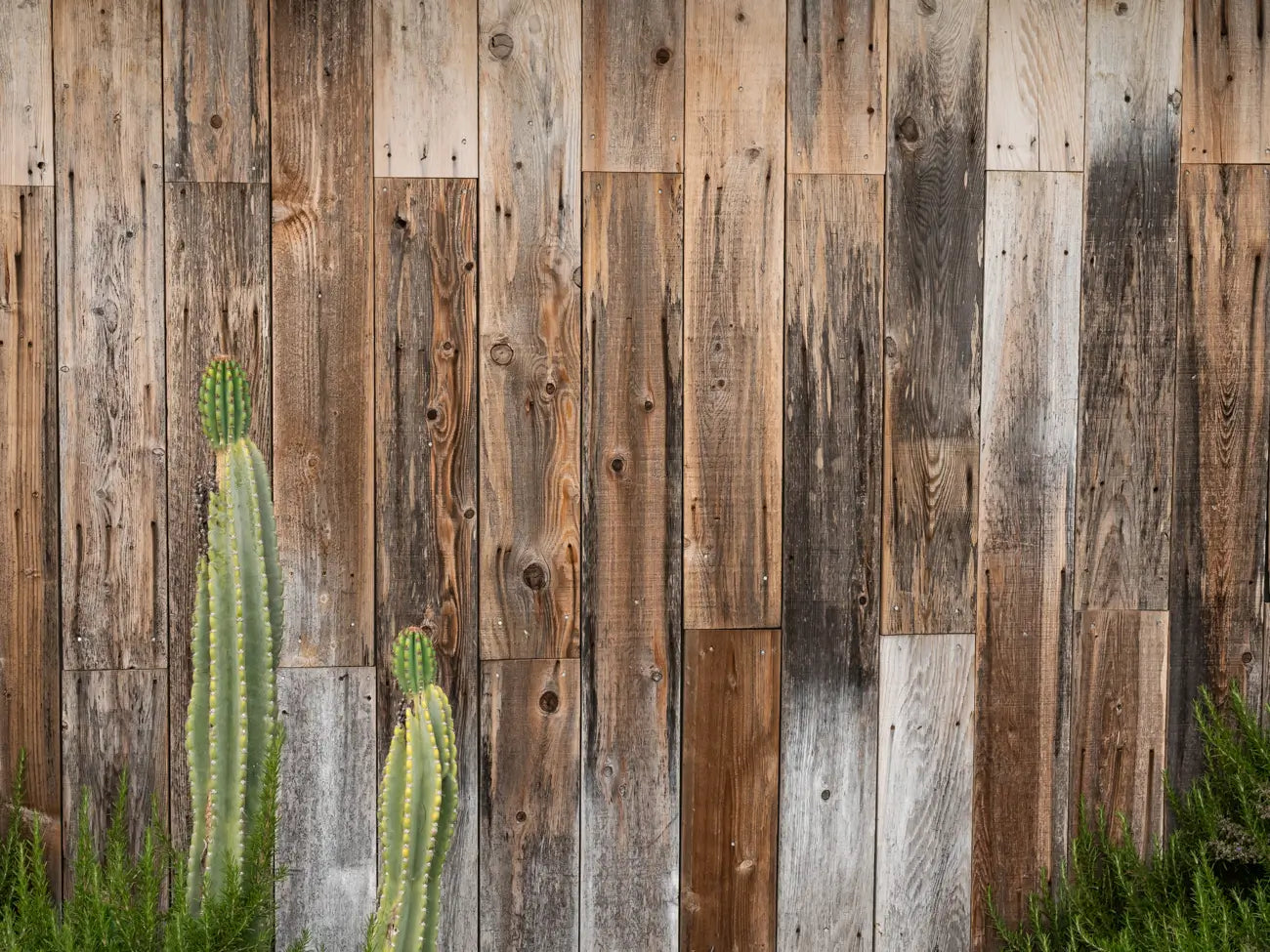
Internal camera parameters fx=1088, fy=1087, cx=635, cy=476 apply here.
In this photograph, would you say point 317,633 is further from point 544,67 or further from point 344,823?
point 544,67

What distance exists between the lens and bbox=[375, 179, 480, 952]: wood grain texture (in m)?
1.83

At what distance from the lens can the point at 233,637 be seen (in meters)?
1.55

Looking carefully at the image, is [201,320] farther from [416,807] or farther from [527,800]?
[527,800]

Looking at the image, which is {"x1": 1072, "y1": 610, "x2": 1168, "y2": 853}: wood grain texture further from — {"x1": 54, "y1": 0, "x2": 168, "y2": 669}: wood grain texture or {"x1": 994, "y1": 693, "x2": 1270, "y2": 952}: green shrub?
{"x1": 54, "y1": 0, "x2": 168, "y2": 669}: wood grain texture

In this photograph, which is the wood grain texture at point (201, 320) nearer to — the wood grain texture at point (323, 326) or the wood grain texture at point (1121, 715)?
the wood grain texture at point (323, 326)

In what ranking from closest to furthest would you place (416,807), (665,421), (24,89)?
(416,807)
(24,89)
(665,421)

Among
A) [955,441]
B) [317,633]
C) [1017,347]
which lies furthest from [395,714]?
[1017,347]

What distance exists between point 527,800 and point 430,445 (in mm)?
638

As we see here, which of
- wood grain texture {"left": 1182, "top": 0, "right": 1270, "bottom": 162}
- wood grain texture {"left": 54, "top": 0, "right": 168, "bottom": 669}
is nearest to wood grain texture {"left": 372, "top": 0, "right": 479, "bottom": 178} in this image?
wood grain texture {"left": 54, "top": 0, "right": 168, "bottom": 669}

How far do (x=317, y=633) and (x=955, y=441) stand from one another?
116cm

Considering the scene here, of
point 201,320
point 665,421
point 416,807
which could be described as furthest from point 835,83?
point 416,807

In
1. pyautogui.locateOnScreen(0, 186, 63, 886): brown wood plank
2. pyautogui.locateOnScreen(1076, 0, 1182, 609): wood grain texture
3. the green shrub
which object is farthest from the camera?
pyautogui.locateOnScreen(1076, 0, 1182, 609): wood grain texture

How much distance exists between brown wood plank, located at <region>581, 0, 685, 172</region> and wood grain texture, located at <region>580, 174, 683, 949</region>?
0.05m

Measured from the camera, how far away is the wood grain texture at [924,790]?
1944 millimetres
